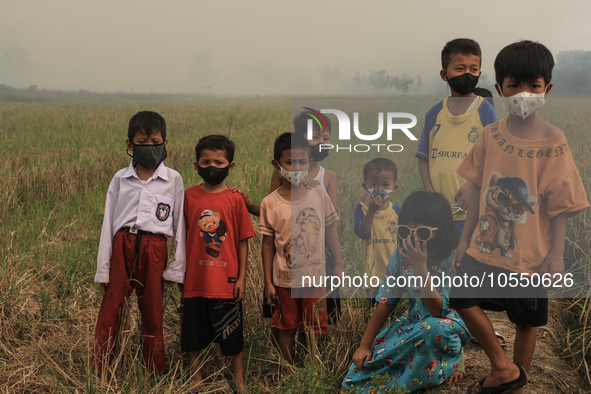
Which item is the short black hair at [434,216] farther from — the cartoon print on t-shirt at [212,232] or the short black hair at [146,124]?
the short black hair at [146,124]

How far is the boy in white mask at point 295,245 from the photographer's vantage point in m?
2.58

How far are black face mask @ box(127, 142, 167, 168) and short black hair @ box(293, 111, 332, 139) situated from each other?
0.81m

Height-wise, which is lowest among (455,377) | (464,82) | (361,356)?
(455,377)

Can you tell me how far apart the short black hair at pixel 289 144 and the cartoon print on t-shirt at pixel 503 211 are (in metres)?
1.00

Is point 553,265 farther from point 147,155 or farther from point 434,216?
point 147,155

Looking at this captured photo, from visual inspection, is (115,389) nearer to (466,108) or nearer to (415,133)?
(415,133)

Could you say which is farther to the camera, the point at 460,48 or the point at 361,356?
the point at 460,48

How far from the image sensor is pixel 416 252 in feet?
7.43

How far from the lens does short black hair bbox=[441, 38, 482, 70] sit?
271 cm

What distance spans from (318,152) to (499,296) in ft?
3.98

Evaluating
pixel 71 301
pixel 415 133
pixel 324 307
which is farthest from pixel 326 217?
pixel 71 301

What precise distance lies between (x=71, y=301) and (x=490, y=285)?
10.2 feet

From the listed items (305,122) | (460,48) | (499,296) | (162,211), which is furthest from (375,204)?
(162,211)

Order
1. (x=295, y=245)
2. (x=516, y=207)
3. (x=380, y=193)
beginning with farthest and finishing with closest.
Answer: (x=295, y=245) < (x=380, y=193) < (x=516, y=207)
